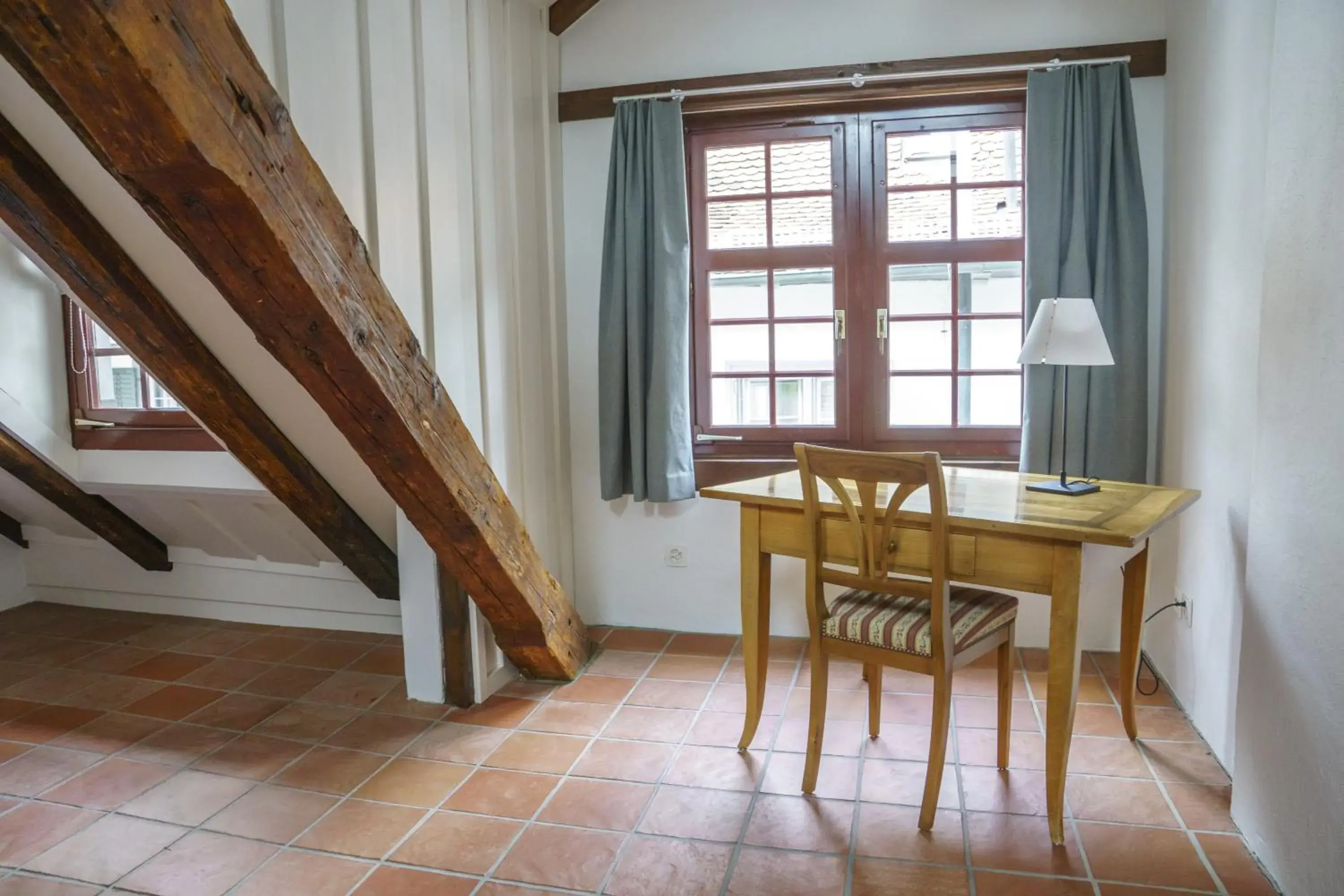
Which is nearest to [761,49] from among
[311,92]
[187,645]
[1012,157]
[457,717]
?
[1012,157]

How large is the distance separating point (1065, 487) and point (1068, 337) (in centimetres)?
42

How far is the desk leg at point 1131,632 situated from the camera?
2557 mm

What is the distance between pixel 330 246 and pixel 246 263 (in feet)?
0.64

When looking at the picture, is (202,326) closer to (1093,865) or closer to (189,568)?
(189,568)

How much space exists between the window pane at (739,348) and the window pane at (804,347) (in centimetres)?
4

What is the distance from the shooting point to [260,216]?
67.3 inches

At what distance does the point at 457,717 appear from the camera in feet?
9.59

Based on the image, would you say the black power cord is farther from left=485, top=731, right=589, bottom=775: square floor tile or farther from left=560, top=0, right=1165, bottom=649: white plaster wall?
left=485, top=731, right=589, bottom=775: square floor tile

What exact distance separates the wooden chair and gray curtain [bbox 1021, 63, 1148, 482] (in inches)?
38.5

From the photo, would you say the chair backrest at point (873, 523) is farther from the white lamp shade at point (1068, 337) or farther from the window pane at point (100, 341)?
the window pane at point (100, 341)

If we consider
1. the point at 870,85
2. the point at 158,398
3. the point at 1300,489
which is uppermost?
the point at 870,85

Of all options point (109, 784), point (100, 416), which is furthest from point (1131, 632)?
point (100, 416)

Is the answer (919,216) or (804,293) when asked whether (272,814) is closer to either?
(804,293)

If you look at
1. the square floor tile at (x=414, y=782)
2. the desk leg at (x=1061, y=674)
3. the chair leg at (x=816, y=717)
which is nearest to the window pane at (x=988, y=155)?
the desk leg at (x=1061, y=674)
